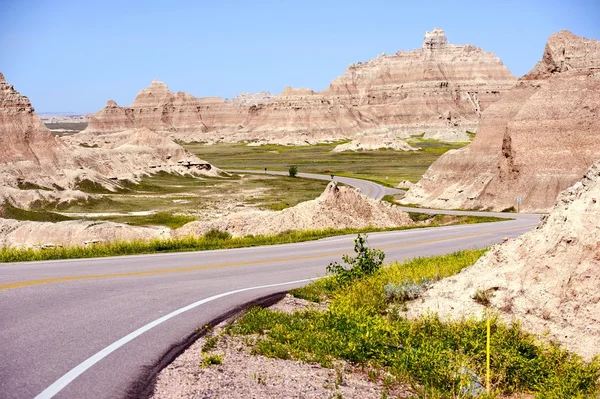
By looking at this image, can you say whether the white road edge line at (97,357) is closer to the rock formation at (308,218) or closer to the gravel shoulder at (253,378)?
the gravel shoulder at (253,378)

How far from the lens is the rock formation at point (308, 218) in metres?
32.7

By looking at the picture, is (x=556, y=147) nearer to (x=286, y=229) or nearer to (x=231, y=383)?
(x=286, y=229)

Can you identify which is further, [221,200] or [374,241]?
[221,200]

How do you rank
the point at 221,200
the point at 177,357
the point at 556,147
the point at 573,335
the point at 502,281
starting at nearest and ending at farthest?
the point at 177,357, the point at 573,335, the point at 502,281, the point at 556,147, the point at 221,200

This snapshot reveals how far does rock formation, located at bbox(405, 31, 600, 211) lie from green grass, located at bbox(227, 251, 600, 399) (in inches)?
1753

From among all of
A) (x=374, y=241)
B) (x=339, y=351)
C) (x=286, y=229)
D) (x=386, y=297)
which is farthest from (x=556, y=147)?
(x=339, y=351)

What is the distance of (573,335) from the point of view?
9.64 meters

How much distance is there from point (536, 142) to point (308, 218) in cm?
2973

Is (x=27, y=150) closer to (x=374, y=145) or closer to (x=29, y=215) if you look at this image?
(x=29, y=215)

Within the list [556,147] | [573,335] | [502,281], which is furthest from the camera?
[556,147]

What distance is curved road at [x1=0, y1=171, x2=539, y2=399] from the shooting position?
698 centimetres

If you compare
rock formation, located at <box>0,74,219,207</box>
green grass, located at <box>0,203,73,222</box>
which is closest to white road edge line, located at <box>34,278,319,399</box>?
green grass, located at <box>0,203,73,222</box>

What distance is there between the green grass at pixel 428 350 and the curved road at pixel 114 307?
54.5 inches

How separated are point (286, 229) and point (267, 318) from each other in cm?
2179
